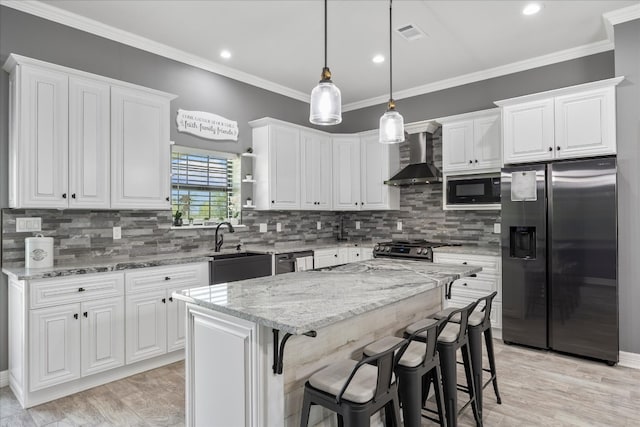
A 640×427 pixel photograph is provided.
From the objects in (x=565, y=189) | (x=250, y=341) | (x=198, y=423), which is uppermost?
(x=565, y=189)

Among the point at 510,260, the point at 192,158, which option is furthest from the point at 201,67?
the point at 510,260

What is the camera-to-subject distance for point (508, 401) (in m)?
2.70

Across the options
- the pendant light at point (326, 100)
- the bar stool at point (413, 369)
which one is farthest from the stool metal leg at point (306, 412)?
the pendant light at point (326, 100)

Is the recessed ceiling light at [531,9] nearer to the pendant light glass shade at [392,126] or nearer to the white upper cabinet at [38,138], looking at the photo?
the pendant light glass shade at [392,126]

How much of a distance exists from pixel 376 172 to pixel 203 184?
2376 millimetres

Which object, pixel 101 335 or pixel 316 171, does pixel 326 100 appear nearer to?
pixel 101 335

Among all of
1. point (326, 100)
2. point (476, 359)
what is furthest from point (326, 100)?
point (476, 359)

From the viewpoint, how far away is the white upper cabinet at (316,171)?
5.13 meters

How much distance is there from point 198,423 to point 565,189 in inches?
139

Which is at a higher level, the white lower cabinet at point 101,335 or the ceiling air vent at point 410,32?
the ceiling air vent at point 410,32

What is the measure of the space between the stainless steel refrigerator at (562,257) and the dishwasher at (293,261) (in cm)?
215

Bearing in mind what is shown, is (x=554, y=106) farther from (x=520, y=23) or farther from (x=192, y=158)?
(x=192, y=158)

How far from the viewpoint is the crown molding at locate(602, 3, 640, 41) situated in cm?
324

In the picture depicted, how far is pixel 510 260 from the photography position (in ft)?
12.5
